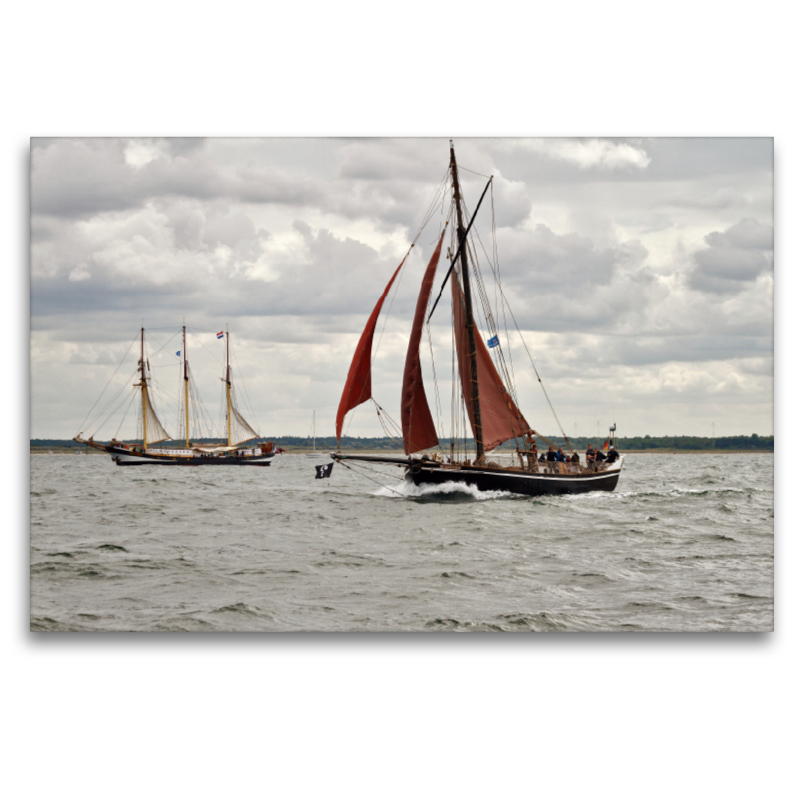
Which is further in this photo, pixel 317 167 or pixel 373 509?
pixel 373 509

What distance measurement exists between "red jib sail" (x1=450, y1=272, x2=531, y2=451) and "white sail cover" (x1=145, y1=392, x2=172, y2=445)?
4126 millimetres

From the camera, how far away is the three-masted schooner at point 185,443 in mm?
8055

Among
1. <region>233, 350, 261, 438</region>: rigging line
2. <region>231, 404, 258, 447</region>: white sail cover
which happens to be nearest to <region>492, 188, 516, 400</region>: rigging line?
<region>233, 350, 261, 438</region>: rigging line

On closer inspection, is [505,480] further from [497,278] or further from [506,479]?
[497,278]

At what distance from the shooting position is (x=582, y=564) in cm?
801

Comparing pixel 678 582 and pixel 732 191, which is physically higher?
pixel 732 191

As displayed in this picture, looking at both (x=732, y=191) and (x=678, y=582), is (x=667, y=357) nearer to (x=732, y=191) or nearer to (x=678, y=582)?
(x=732, y=191)

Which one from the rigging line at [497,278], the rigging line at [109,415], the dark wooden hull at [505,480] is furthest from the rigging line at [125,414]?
the dark wooden hull at [505,480]

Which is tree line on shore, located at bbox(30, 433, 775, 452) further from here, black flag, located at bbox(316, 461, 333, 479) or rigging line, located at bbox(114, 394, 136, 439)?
black flag, located at bbox(316, 461, 333, 479)

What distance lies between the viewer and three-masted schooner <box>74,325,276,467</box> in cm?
805

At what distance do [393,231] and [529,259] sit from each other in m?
1.52

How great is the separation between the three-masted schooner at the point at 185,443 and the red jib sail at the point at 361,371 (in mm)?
1215

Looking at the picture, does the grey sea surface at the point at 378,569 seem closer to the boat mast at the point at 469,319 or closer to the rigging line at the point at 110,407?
the rigging line at the point at 110,407
